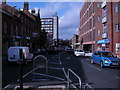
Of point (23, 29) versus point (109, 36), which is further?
point (23, 29)

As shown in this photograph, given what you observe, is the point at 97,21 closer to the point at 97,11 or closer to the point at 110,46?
the point at 97,11

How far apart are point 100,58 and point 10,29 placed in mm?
22781

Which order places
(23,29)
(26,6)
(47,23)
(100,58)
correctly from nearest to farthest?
1. (100,58)
2. (23,29)
3. (26,6)
4. (47,23)

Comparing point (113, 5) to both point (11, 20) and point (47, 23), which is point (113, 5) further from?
point (47, 23)

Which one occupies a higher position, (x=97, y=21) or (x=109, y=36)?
(x=97, y=21)

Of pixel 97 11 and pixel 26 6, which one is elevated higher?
pixel 26 6

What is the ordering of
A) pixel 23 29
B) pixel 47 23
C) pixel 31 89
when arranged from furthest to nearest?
pixel 47 23
pixel 23 29
pixel 31 89

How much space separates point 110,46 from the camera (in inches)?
1171

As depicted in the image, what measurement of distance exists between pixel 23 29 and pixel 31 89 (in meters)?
35.7

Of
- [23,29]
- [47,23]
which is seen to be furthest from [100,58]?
[47,23]

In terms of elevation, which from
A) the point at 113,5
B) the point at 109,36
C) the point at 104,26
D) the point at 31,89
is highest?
the point at 113,5

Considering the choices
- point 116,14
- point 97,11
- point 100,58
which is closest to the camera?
point 100,58


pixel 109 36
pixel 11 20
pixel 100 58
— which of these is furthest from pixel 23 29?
pixel 100 58

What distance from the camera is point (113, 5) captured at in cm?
2914
